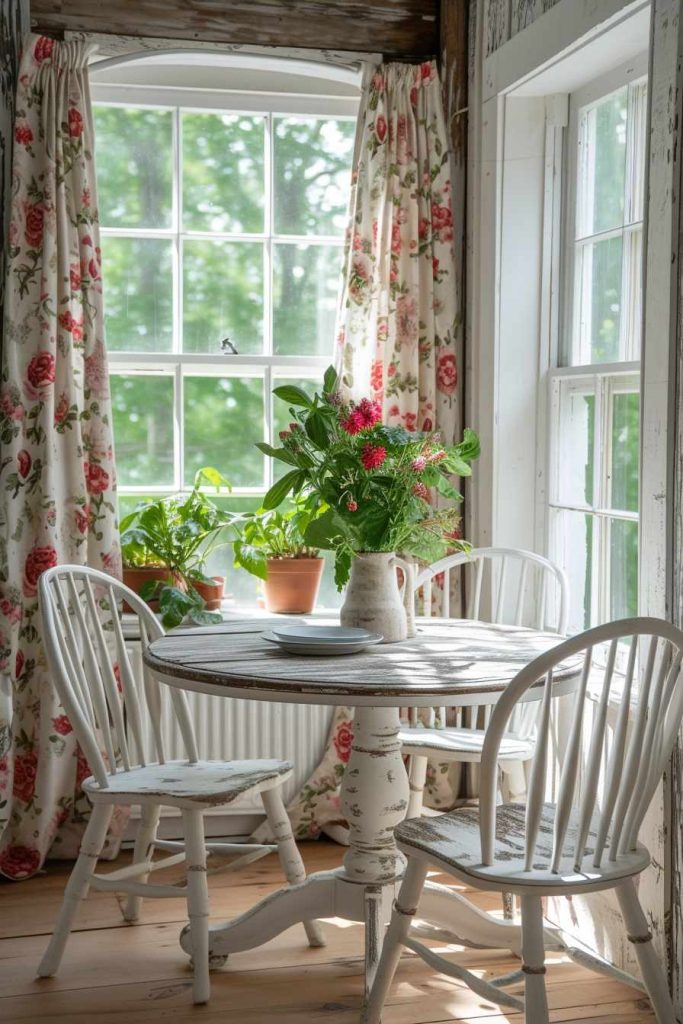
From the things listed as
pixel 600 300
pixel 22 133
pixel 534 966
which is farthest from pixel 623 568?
pixel 22 133

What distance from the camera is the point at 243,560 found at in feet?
11.4

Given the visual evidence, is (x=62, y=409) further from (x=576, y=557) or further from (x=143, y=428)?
(x=576, y=557)

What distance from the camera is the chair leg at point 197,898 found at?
2475mm

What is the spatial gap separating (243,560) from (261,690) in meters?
1.34

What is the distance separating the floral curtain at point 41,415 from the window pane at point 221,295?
382 mm

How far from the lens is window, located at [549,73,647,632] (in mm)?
2910

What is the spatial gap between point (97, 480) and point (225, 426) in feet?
1.64

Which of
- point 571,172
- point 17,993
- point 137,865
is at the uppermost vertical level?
point 571,172

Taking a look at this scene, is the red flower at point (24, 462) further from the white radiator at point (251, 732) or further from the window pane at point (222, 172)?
the window pane at point (222, 172)

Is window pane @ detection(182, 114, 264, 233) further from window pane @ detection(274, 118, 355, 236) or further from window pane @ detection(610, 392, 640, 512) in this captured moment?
window pane @ detection(610, 392, 640, 512)

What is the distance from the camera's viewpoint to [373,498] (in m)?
2.49

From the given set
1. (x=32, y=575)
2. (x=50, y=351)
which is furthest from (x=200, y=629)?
(x=50, y=351)

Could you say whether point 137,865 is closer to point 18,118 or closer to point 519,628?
point 519,628

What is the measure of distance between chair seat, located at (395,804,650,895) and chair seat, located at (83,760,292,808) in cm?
46
